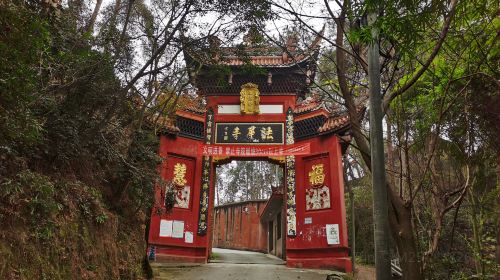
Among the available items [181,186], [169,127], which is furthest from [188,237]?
[169,127]

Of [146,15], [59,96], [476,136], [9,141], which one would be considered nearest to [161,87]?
[146,15]

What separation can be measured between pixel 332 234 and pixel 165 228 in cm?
473

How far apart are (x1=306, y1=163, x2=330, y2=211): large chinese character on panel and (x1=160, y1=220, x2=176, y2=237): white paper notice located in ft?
13.3

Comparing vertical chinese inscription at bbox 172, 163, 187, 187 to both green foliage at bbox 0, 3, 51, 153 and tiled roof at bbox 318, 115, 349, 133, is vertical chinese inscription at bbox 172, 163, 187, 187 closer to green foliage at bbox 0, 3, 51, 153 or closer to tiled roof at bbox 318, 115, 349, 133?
tiled roof at bbox 318, 115, 349, 133

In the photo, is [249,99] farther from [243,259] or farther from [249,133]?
[243,259]

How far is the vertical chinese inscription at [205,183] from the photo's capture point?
11.6 meters

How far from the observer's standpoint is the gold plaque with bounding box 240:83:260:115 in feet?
40.9

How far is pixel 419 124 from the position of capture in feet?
16.3

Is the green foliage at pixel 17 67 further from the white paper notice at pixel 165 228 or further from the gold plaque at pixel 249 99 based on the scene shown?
the gold plaque at pixel 249 99

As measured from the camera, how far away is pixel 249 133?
40.3ft

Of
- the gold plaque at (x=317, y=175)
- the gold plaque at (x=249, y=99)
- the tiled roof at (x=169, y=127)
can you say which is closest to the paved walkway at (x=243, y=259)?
the gold plaque at (x=317, y=175)

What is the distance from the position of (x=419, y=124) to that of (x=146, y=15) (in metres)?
6.01

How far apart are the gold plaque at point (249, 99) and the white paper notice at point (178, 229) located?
13.0ft

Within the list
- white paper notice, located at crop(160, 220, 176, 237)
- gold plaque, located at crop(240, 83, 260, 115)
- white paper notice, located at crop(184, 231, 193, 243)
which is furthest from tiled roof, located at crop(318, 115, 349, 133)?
white paper notice, located at crop(160, 220, 176, 237)
